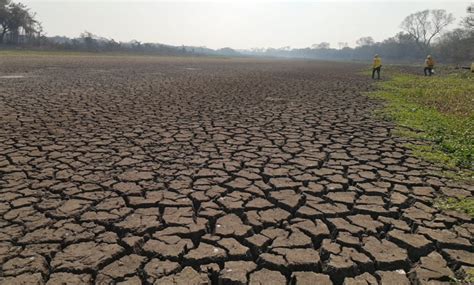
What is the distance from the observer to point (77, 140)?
209 inches

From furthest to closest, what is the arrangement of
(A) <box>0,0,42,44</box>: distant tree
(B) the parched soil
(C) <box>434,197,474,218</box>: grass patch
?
(A) <box>0,0,42,44</box>: distant tree
(C) <box>434,197,474,218</box>: grass patch
(B) the parched soil

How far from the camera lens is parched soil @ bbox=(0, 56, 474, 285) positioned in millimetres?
2354

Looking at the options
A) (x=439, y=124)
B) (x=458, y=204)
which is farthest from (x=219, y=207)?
(x=439, y=124)

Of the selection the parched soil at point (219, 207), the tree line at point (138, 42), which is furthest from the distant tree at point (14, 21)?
the parched soil at point (219, 207)

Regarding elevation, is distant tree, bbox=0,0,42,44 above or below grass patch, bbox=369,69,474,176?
above

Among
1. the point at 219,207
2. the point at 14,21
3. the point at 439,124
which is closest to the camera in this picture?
the point at 219,207

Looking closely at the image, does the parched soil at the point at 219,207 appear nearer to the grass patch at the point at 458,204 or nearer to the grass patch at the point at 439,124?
the grass patch at the point at 458,204

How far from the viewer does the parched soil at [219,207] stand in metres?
2.35

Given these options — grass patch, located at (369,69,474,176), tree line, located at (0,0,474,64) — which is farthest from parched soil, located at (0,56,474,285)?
tree line, located at (0,0,474,64)

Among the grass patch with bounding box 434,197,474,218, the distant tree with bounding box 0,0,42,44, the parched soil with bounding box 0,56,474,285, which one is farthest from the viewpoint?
the distant tree with bounding box 0,0,42,44

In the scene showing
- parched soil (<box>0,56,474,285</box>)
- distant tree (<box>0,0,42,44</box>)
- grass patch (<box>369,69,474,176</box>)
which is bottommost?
parched soil (<box>0,56,474,285</box>)

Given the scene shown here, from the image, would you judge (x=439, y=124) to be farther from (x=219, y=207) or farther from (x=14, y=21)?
(x=14, y=21)

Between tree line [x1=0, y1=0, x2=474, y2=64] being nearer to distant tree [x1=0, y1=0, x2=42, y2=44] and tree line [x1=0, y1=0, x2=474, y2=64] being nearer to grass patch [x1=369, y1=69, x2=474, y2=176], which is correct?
distant tree [x1=0, y1=0, x2=42, y2=44]

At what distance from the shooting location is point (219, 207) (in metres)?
3.23
